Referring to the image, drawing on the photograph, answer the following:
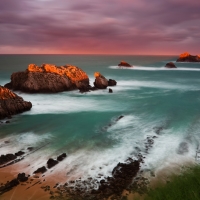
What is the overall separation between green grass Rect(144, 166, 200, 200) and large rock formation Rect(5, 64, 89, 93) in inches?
1291

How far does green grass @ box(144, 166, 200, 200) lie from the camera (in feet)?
37.4

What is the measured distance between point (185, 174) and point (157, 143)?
5328 millimetres

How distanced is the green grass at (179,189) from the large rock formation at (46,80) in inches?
1291

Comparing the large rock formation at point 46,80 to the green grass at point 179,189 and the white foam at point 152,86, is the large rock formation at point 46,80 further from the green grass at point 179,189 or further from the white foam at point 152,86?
the green grass at point 179,189

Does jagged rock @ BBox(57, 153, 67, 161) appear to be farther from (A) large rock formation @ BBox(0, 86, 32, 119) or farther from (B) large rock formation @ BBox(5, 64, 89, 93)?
(B) large rock formation @ BBox(5, 64, 89, 93)

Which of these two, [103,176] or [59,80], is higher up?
[59,80]

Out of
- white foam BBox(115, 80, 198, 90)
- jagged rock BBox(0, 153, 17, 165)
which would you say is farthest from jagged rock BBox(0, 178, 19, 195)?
white foam BBox(115, 80, 198, 90)

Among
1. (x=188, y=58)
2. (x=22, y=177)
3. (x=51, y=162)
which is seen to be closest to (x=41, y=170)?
(x=51, y=162)

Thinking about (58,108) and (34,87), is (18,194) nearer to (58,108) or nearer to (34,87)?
(58,108)

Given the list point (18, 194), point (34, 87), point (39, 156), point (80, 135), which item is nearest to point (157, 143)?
point (80, 135)

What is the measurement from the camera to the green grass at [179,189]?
37.4 feet

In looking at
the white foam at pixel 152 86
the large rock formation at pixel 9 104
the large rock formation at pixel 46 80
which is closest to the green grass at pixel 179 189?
the large rock formation at pixel 9 104

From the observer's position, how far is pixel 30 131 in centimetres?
2247

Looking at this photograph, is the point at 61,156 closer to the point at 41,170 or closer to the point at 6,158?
the point at 41,170
